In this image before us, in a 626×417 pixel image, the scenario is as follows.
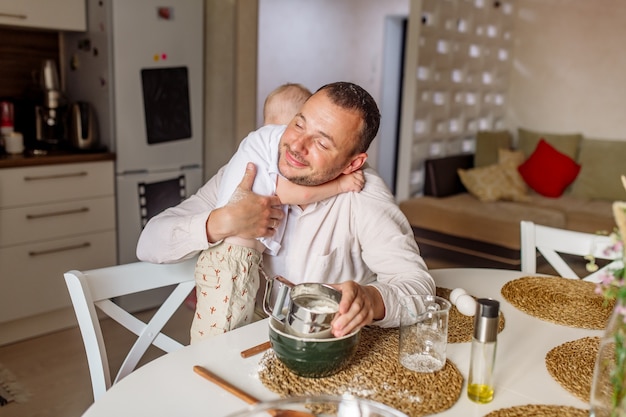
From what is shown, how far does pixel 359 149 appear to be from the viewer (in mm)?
1467

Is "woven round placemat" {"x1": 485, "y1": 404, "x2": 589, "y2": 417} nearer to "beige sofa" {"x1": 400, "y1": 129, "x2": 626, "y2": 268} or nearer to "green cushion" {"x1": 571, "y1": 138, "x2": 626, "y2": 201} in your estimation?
"beige sofa" {"x1": 400, "y1": 129, "x2": 626, "y2": 268}

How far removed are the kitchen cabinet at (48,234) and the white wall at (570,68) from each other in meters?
3.76

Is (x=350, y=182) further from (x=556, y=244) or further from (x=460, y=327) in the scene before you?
(x=556, y=244)

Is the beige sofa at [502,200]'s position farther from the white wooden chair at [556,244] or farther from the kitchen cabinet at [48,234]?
the kitchen cabinet at [48,234]

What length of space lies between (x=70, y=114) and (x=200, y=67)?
2.52ft

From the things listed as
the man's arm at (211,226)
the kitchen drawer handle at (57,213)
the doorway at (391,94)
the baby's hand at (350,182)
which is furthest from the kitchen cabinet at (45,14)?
the doorway at (391,94)

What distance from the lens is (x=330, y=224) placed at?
5.25 ft

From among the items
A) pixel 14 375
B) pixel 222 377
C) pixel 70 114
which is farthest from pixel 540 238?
pixel 70 114

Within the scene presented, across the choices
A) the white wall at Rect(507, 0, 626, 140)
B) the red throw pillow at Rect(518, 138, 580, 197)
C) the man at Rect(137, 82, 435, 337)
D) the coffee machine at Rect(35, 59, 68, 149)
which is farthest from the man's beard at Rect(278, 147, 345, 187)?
the white wall at Rect(507, 0, 626, 140)

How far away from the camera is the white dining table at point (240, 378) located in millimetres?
1043

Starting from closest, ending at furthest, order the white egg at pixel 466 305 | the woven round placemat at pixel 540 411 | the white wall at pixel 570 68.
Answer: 1. the woven round placemat at pixel 540 411
2. the white egg at pixel 466 305
3. the white wall at pixel 570 68

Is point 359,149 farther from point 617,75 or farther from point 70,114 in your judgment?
point 617,75

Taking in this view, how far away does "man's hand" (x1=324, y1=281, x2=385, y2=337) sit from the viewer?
3.73ft

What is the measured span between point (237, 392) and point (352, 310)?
0.26 meters
